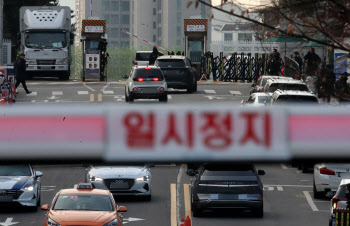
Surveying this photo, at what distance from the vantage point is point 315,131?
2203mm

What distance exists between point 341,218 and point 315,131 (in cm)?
2271

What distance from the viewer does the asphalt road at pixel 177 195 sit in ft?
108

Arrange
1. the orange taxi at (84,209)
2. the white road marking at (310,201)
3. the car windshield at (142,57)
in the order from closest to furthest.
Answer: the orange taxi at (84,209) → the white road marking at (310,201) → the car windshield at (142,57)

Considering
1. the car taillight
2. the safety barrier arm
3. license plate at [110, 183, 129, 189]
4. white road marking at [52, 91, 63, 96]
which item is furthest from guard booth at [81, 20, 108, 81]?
the safety barrier arm

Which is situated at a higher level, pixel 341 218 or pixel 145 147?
pixel 145 147

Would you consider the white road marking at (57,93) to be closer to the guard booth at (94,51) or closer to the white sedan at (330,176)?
the guard booth at (94,51)

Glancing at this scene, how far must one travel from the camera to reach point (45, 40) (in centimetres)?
5459

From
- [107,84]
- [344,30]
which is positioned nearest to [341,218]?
[344,30]

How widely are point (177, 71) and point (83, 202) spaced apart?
18.0m

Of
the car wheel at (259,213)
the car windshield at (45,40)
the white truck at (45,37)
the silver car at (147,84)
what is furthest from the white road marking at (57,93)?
the car wheel at (259,213)

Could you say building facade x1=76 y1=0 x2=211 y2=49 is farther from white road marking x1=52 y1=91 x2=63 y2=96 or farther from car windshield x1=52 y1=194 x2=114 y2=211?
car windshield x1=52 y1=194 x2=114 y2=211

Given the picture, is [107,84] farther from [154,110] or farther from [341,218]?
[154,110]

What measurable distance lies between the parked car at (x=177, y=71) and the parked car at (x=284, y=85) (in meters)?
8.99

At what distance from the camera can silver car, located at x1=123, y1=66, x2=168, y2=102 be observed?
134 feet
